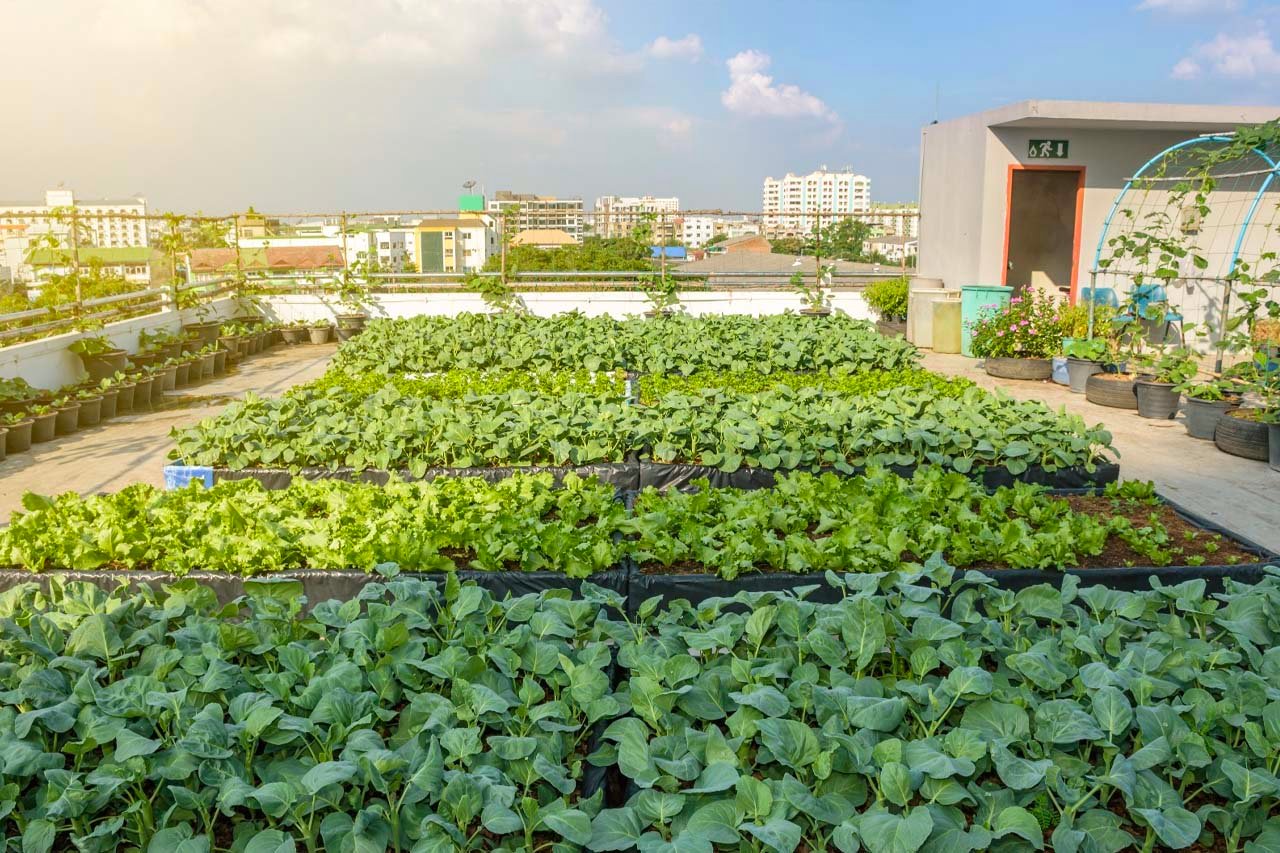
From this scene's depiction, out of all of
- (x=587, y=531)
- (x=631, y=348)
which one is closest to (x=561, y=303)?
(x=631, y=348)

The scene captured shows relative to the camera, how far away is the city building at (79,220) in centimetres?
1112

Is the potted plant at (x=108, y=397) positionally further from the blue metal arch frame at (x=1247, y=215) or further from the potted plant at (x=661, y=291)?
the blue metal arch frame at (x=1247, y=215)

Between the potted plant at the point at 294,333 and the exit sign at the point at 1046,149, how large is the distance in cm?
1103

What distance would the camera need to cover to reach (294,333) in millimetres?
15445

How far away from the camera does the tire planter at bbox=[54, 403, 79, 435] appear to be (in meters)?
8.87

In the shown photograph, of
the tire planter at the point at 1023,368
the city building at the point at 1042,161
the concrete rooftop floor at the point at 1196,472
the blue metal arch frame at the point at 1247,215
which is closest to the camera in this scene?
the concrete rooftop floor at the point at 1196,472

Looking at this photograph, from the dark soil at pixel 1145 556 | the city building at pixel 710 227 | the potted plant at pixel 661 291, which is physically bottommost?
the dark soil at pixel 1145 556

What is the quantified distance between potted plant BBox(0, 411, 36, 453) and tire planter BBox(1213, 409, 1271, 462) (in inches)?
393

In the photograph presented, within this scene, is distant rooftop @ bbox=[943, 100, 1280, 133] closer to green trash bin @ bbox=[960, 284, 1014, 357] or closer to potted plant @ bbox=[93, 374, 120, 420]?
green trash bin @ bbox=[960, 284, 1014, 357]

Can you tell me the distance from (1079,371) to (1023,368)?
0.83m

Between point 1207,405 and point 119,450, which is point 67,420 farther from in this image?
point 1207,405

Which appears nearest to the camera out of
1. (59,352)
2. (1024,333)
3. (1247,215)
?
(59,352)

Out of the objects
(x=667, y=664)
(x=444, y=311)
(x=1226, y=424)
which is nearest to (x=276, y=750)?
(x=667, y=664)

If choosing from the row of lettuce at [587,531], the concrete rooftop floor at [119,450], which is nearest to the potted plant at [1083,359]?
the row of lettuce at [587,531]
